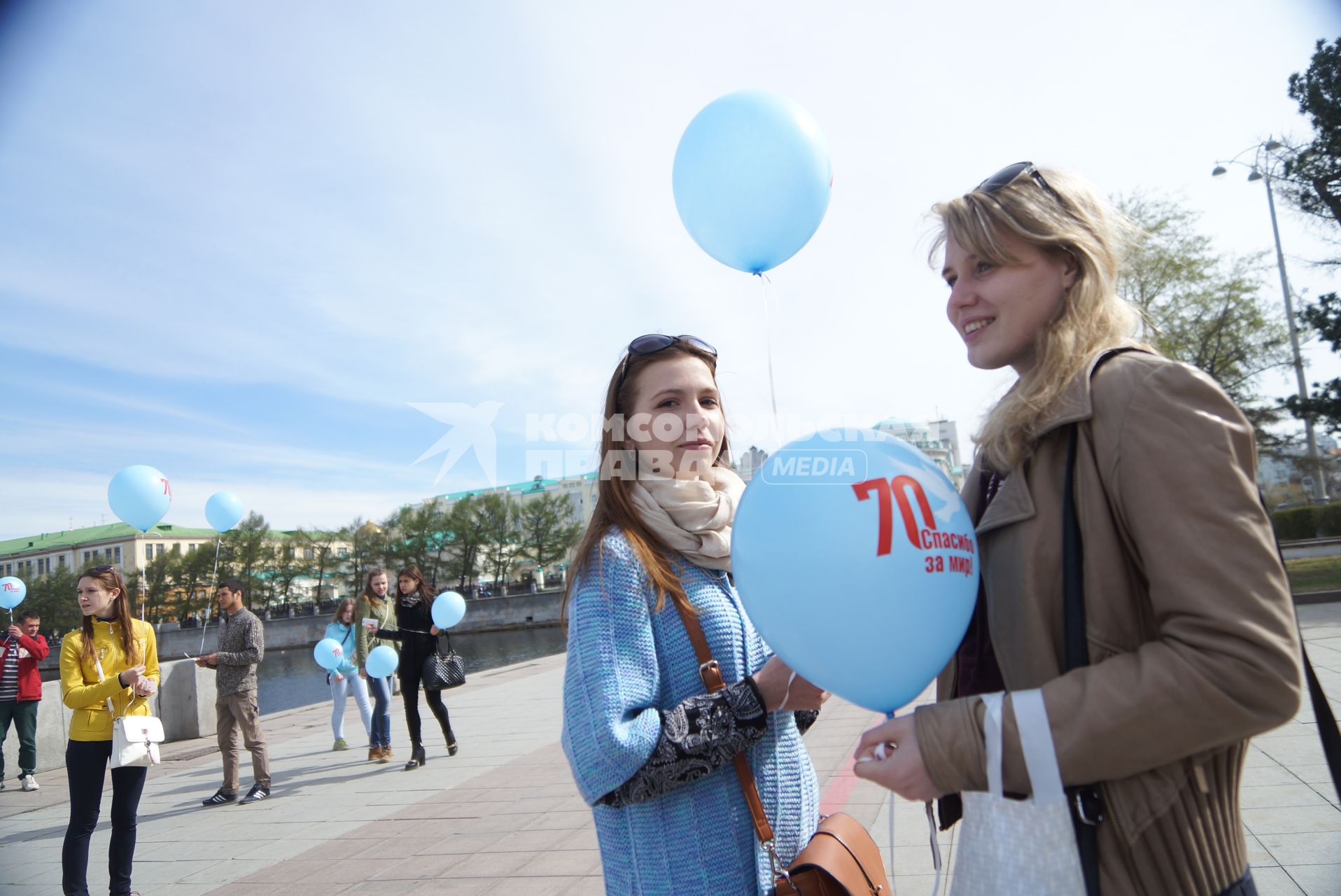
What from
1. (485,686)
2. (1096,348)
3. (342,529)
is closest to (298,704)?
(485,686)

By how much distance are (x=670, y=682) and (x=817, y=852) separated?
44 cm

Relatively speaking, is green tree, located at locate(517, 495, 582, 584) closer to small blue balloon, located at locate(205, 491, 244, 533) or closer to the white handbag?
small blue balloon, located at locate(205, 491, 244, 533)

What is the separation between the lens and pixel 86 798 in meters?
4.72

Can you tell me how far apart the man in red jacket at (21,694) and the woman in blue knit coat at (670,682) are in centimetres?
951

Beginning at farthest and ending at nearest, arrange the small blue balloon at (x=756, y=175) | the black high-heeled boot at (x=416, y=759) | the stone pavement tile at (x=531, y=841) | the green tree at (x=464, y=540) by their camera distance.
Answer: the green tree at (x=464, y=540)
the black high-heeled boot at (x=416, y=759)
the stone pavement tile at (x=531, y=841)
the small blue balloon at (x=756, y=175)

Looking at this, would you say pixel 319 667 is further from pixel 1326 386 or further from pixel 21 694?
pixel 1326 386

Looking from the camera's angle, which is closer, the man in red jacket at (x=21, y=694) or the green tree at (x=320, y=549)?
the man in red jacket at (x=21, y=694)

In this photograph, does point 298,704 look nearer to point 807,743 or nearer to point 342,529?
point 807,743

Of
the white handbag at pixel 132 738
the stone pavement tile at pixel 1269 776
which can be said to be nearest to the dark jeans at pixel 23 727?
the white handbag at pixel 132 738

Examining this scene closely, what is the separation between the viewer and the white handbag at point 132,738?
4.74 m

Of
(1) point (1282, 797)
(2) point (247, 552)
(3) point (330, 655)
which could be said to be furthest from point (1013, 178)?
(2) point (247, 552)

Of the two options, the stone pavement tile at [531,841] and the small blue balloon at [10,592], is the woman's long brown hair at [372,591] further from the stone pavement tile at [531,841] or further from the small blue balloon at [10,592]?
the small blue balloon at [10,592]

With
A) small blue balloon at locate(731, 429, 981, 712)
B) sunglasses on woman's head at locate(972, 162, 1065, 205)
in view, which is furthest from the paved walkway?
sunglasses on woman's head at locate(972, 162, 1065, 205)

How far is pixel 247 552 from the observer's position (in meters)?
68.1
